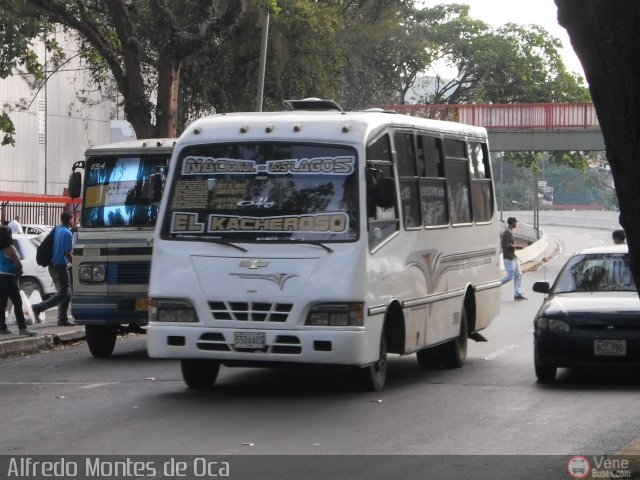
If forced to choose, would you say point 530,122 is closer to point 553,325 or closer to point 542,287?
point 542,287

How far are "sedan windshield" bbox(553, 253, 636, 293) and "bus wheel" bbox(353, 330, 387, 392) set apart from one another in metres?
2.64

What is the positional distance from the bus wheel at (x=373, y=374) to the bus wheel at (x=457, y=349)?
2.62 metres

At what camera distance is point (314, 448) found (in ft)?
31.6

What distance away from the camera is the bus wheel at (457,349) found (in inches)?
615

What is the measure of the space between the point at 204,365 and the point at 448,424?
3315 mm

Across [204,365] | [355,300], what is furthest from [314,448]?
[204,365]

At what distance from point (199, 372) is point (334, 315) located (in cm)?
197

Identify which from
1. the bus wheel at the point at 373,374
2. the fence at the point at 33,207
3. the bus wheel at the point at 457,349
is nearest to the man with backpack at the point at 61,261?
the bus wheel at the point at 457,349

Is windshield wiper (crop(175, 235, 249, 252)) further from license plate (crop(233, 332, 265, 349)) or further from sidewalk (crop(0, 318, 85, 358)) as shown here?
sidewalk (crop(0, 318, 85, 358))

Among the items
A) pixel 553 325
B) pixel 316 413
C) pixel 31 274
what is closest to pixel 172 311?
pixel 316 413

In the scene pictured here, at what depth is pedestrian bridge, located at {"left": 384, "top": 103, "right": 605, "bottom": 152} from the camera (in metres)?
52.8

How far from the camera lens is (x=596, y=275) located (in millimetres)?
14570

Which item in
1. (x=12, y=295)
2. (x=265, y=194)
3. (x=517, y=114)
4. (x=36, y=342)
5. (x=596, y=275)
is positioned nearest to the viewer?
(x=265, y=194)

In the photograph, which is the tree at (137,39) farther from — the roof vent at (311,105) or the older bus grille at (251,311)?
the older bus grille at (251,311)
